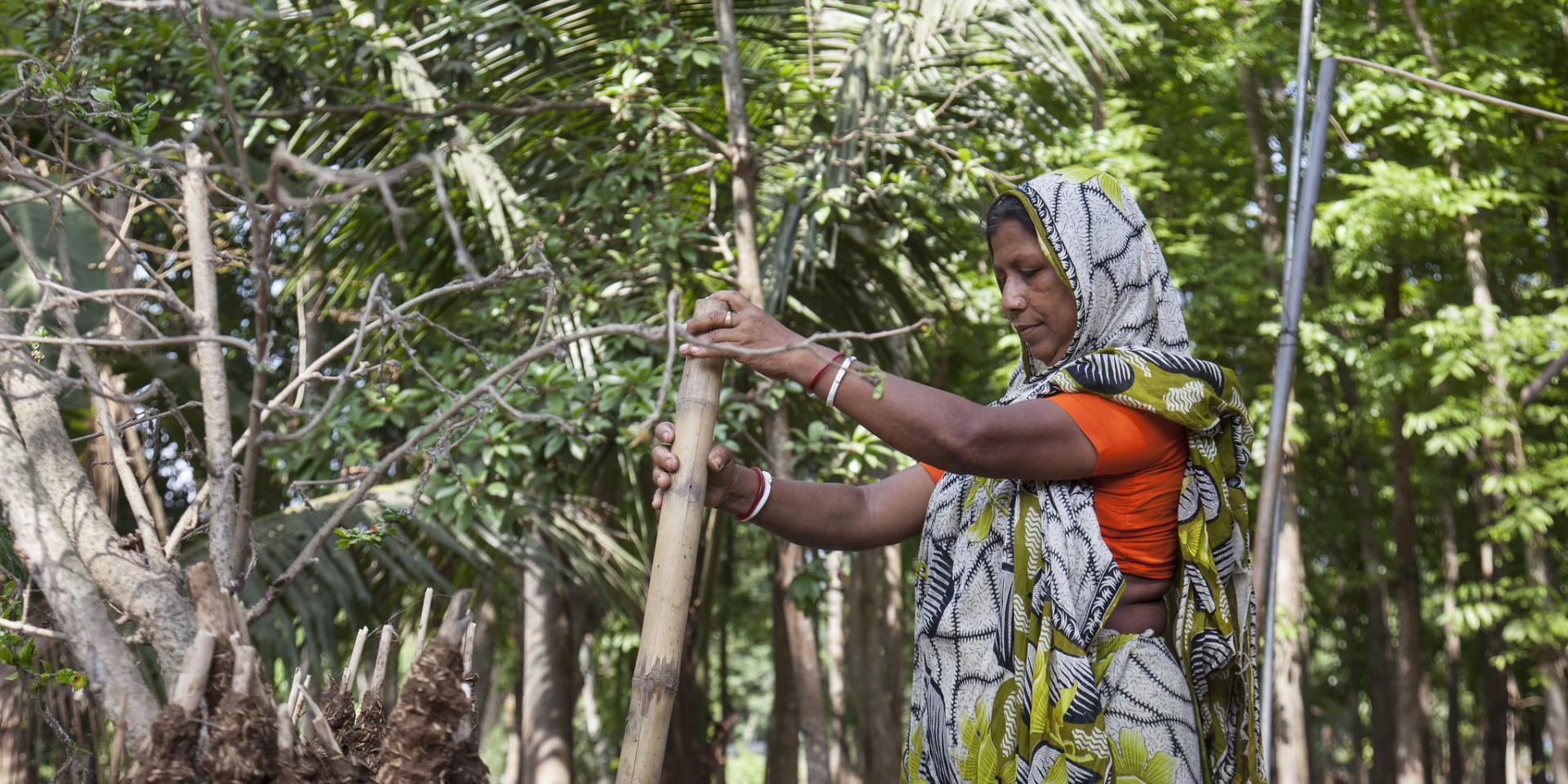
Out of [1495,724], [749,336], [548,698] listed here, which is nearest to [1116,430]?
[749,336]

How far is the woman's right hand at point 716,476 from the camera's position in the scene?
2.05 metres

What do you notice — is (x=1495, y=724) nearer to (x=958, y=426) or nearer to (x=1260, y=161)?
(x=1260, y=161)

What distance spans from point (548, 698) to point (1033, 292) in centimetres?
697

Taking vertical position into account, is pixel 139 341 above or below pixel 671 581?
above

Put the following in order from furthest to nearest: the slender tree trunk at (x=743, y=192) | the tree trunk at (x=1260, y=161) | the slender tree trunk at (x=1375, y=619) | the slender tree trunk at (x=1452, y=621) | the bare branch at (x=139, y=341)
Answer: the slender tree trunk at (x=1375, y=619)
the slender tree trunk at (x=1452, y=621)
the tree trunk at (x=1260, y=161)
the slender tree trunk at (x=743, y=192)
the bare branch at (x=139, y=341)

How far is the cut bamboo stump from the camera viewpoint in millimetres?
1907

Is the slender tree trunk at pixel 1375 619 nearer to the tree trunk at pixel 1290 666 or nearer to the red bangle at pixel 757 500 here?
the tree trunk at pixel 1290 666

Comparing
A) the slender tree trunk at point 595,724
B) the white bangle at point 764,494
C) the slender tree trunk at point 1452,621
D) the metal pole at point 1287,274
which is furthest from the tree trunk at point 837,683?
the white bangle at point 764,494

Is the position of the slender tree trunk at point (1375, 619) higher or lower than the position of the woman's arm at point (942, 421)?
higher

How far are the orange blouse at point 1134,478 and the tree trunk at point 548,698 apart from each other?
21.6ft

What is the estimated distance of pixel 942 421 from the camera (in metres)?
1.85

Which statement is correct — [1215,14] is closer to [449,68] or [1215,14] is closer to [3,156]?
[449,68]

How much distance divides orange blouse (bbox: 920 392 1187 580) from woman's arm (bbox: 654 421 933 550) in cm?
53

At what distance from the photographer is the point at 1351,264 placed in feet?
28.8
